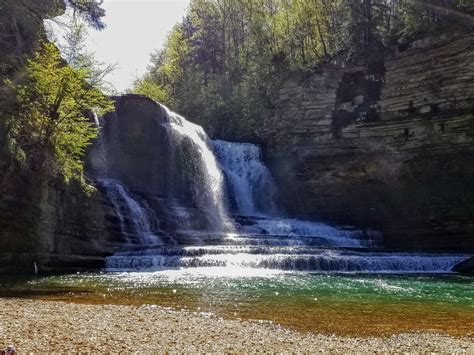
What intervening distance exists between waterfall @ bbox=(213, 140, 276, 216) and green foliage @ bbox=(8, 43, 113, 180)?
1612cm

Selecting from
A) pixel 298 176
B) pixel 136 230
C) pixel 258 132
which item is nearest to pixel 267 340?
pixel 136 230

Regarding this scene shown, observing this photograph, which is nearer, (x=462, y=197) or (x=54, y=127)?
(x=54, y=127)

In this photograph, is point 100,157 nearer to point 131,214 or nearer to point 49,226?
point 131,214

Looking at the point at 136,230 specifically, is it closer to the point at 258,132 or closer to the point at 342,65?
the point at 258,132

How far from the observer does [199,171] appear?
33031 mm

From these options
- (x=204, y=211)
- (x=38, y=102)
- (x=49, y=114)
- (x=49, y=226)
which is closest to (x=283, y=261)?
(x=49, y=226)

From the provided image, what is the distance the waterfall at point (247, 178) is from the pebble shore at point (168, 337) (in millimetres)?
25828

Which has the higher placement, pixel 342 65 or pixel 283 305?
pixel 342 65

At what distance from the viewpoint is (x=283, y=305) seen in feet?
37.2

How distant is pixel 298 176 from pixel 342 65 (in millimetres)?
10489

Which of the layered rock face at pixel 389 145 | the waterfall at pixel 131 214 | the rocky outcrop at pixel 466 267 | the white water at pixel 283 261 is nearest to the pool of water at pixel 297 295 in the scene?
the white water at pixel 283 261

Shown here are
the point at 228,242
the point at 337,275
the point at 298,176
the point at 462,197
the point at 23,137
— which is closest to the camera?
the point at 337,275

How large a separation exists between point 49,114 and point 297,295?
48.0 feet

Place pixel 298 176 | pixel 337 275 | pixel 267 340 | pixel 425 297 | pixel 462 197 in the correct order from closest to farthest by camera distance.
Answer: pixel 267 340 < pixel 425 297 < pixel 337 275 < pixel 462 197 < pixel 298 176
